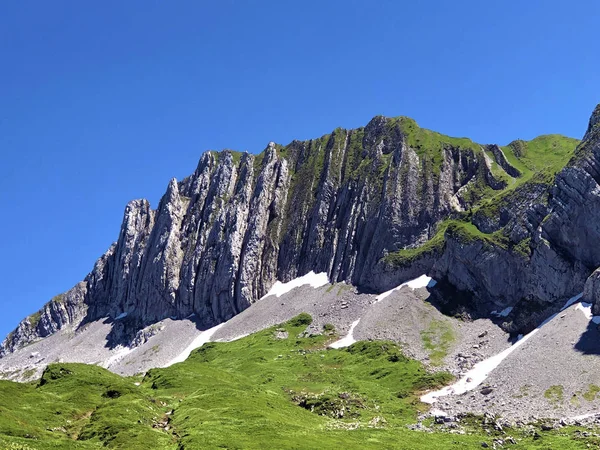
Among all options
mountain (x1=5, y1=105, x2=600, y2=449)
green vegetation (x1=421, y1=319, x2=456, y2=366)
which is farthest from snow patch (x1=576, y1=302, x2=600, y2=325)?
green vegetation (x1=421, y1=319, x2=456, y2=366)

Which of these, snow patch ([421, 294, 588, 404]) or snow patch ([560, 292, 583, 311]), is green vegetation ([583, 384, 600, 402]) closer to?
snow patch ([421, 294, 588, 404])

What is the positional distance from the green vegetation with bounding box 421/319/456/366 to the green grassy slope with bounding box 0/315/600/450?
675 centimetres

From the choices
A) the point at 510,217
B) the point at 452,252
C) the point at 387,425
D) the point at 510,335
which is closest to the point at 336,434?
the point at 387,425

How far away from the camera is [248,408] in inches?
4126

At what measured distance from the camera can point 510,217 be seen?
196 metres

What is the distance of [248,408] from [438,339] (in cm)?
8332

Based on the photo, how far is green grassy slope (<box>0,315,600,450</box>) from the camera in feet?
275

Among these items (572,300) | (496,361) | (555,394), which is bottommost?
(555,394)

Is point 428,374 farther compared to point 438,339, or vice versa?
point 438,339

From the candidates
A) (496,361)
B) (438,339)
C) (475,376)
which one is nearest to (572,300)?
(496,361)

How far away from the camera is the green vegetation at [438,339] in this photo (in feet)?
529

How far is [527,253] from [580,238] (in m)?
15.9

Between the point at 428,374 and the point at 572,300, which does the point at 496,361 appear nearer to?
the point at 428,374

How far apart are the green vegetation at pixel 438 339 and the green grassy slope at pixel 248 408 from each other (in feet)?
22.1
